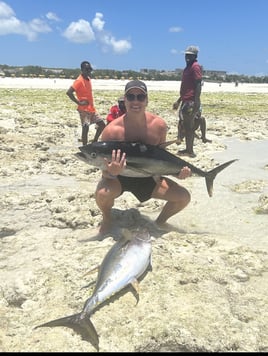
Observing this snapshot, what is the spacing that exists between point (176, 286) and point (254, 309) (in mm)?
618

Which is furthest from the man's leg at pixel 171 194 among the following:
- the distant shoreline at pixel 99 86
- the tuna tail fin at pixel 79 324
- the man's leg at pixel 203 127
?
the distant shoreline at pixel 99 86

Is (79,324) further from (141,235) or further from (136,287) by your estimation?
(141,235)

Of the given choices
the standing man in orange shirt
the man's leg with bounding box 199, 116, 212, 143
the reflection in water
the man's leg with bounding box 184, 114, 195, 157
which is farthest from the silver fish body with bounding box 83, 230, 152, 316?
the man's leg with bounding box 199, 116, 212, 143

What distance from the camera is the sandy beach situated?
3.03 metres

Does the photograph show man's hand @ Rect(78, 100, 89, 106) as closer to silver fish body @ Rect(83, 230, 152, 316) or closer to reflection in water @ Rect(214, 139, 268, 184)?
reflection in water @ Rect(214, 139, 268, 184)

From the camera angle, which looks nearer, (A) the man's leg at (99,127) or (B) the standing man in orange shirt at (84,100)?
(B) the standing man in orange shirt at (84,100)

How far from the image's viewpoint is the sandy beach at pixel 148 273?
119 inches

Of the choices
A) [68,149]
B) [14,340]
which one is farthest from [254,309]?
[68,149]

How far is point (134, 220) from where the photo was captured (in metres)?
5.18

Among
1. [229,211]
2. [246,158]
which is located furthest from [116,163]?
[246,158]

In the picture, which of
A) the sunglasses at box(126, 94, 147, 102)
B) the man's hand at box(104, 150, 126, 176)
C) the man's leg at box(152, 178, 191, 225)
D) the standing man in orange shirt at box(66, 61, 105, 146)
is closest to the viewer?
the man's hand at box(104, 150, 126, 176)

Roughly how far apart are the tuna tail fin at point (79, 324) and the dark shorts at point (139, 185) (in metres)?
1.94

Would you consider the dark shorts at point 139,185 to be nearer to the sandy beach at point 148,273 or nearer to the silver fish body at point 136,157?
the silver fish body at point 136,157

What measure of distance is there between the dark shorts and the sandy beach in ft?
1.36
